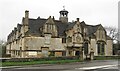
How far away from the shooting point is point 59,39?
184ft

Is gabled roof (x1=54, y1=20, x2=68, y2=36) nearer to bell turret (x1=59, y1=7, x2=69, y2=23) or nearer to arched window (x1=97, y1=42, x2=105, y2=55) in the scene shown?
bell turret (x1=59, y1=7, x2=69, y2=23)

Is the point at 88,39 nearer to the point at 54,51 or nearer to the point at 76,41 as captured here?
the point at 76,41

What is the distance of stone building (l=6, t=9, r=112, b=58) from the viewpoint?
52312 millimetres

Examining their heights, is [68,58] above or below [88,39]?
below

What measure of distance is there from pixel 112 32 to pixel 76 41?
3541 cm

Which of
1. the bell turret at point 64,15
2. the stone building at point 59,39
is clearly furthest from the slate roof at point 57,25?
the bell turret at point 64,15

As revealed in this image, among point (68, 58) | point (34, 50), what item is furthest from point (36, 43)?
point (68, 58)

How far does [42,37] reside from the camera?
53.6 m

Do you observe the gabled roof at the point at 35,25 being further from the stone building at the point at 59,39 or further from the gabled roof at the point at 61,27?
the gabled roof at the point at 61,27

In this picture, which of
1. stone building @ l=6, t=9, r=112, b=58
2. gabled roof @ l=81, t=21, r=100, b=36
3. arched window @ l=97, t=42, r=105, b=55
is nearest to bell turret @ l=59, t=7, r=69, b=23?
stone building @ l=6, t=9, r=112, b=58

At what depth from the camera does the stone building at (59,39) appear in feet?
172

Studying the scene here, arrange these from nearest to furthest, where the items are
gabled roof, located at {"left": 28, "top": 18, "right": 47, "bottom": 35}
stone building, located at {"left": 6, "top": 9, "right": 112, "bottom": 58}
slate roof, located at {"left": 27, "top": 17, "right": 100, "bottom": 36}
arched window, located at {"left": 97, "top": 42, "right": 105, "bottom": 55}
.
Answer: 1. stone building, located at {"left": 6, "top": 9, "right": 112, "bottom": 58}
2. gabled roof, located at {"left": 28, "top": 18, "right": 47, "bottom": 35}
3. slate roof, located at {"left": 27, "top": 17, "right": 100, "bottom": 36}
4. arched window, located at {"left": 97, "top": 42, "right": 105, "bottom": 55}

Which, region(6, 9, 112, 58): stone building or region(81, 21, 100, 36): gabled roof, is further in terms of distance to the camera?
region(81, 21, 100, 36): gabled roof

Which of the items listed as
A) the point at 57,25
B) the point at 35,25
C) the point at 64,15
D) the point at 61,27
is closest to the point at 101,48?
the point at 61,27
